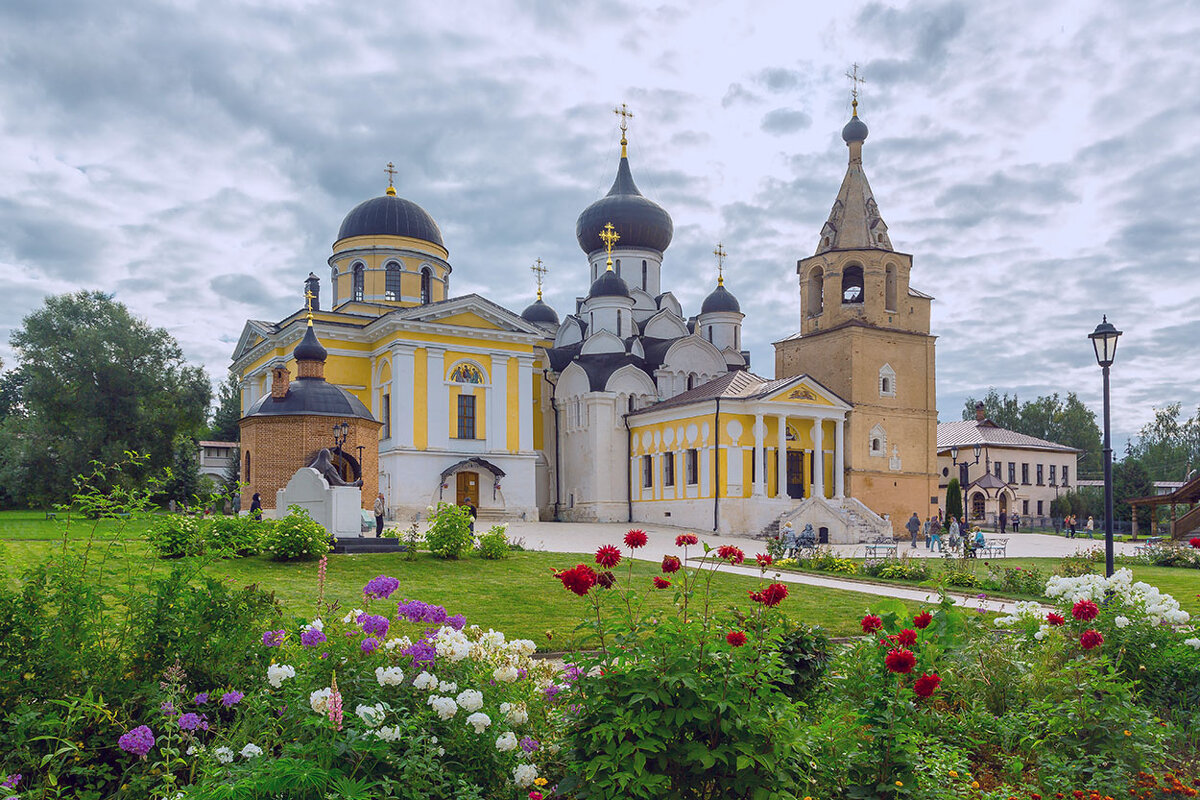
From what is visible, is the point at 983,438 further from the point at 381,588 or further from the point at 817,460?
the point at 381,588

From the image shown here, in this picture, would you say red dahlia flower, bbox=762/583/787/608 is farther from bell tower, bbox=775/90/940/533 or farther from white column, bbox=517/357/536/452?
bell tower, bbox=775/90/940/533

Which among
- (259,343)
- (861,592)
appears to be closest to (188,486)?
(259,343)

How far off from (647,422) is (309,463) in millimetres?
16879

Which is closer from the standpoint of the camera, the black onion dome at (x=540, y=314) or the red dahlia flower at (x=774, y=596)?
the red dahlia flower at (x=774, y=596)

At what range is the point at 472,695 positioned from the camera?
4.27 m

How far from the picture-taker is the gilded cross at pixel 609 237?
4109 centimetres

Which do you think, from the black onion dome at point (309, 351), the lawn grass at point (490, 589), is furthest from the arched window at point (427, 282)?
the lawn grass at point (490, 589)

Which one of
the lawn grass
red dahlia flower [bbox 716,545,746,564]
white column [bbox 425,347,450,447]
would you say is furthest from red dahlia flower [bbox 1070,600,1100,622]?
white column [bbox 425,347,450,447]

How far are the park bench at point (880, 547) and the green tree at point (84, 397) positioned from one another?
30.3m

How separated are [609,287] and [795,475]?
1167cm

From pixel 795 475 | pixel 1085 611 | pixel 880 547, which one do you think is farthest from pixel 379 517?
pixel 1085 611

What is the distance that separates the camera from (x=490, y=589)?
1414 cm

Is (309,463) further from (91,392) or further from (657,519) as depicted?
(91,392)

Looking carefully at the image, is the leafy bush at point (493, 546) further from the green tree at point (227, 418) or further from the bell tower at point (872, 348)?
the green tree at point (227, 418)
